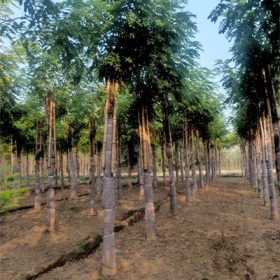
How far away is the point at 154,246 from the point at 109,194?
330 centimetres

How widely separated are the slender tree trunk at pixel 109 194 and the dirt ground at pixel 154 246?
43 centimetres

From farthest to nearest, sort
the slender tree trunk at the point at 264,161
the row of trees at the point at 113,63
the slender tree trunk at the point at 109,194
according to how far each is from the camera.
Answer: the slender tree trunk at the point at 264,161, the slender tree trunk at the point at 109,194, the row of trees at the point at 113,63

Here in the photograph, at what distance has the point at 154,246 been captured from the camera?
9.17 meters

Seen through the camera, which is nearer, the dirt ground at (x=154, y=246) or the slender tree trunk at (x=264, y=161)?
the dirt ground at (x=154, y=246)

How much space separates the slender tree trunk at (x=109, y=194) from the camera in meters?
6.92

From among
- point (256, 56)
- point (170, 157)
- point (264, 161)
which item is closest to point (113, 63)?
point (256, 56)

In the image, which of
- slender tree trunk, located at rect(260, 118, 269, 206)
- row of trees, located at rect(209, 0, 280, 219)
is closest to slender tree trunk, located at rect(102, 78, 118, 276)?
row of trees, located at rect(209, 0, 280, 219)

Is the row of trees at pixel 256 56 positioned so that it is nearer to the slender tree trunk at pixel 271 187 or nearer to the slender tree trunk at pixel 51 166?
the slender tree trunk at pixel 271 187

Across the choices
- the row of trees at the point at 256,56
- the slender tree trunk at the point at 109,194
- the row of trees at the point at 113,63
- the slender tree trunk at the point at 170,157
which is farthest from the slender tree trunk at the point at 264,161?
the slender tree trunk at the point at 109,194

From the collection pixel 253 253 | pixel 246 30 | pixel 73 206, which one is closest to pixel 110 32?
pixel 246 30

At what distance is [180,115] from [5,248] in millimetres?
12439

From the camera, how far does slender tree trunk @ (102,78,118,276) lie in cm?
692

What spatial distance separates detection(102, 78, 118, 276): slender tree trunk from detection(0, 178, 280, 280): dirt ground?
435 millimetres

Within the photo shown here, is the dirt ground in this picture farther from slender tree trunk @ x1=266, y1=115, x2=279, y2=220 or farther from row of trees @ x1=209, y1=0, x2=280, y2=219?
row of trees @ x1=209, y1=0, x2=280, y2=219
